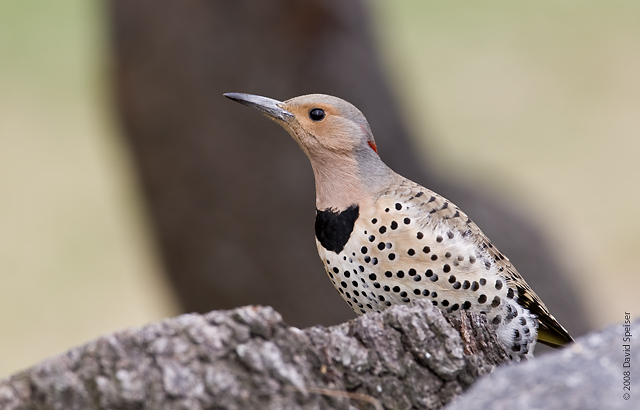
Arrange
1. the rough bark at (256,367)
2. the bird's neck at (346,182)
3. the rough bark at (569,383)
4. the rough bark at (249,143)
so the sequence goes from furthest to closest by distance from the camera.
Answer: the rough bark at (249,143) < the bird's neck at (346,182) < the rough bark at (256,367) < the rough bark at (569,383)

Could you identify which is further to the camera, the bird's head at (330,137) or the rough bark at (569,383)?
the bird's head at (330,137)

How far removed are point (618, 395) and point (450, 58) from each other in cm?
1635

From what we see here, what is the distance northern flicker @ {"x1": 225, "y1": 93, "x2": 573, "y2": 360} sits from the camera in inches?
148

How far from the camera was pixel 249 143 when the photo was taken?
8.26 meters

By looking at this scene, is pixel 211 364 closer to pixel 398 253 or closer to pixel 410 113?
pixel 398 253

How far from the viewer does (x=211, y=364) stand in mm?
2730

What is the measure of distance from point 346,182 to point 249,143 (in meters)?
4.33

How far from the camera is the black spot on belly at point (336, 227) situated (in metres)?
3.85

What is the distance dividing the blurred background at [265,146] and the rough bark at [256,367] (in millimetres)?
5112

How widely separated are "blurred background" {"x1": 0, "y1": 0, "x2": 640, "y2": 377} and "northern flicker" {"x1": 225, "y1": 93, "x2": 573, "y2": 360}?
13.2 feet

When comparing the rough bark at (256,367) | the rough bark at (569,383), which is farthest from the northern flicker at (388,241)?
the rough bark at (569,383)

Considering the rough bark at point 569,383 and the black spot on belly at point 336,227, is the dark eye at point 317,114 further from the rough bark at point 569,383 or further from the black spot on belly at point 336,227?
the rough bark at point 569,383

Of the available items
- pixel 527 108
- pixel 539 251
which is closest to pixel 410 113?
pixel 539 251

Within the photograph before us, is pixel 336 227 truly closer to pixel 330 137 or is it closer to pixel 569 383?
pixel 330 137
